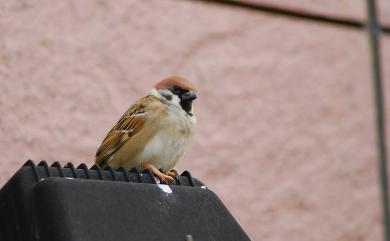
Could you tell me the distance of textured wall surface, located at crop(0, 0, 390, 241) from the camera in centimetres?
253

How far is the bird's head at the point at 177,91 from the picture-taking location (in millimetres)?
2637

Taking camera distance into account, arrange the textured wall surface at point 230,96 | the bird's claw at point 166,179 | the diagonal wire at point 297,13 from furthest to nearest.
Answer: the diagonal wire at point 297,13 < the textured wall surface at point 230,96 < the bird's claw at point 166,179

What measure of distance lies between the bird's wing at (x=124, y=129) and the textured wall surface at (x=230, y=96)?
1.5 inches

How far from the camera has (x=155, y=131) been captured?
105 inches

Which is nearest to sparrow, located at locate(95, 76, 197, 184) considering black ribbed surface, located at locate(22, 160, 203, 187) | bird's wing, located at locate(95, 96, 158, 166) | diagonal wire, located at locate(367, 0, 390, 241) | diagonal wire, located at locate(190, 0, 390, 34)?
bird's wing, located at locate(95, 96, 158, 166)

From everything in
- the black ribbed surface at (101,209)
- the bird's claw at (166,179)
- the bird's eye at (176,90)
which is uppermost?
the bird's eye at (176,90)

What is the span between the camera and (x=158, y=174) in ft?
7.00

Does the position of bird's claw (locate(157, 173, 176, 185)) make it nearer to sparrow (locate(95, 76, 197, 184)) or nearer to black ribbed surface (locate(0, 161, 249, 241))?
black ribbed surface (locate(0, 161, 249, 241))

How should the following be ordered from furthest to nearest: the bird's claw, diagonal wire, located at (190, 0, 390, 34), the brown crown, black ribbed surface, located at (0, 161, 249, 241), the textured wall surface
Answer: diagonal wire, located at (190, 0, 390, 34) < the brown crown < the textured wall surface < the bird's claw < black ribbed surface, located at (0, 161, 249, 241)

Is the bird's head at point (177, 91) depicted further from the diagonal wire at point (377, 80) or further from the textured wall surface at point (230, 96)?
the diagonal wire at point (377, 80)

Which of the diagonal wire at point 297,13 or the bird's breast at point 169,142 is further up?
the diagonal wire at point 297,13

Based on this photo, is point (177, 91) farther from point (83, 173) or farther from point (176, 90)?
point (83, 173)

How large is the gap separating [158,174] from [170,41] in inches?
29.0

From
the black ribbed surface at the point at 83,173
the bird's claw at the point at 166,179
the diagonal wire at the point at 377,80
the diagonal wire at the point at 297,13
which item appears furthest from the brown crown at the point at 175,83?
the black ribbed surface at the point at 83,173
